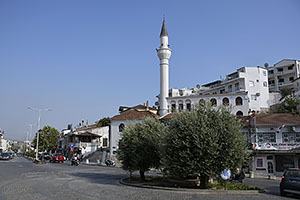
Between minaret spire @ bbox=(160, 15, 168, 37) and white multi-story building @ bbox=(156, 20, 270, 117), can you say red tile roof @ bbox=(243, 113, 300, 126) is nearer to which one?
white multi-story building @ bbox=(156, 20, 270, 117)

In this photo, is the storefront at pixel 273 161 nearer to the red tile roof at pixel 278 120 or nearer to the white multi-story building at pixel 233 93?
the red tile roof at pixel 278 120

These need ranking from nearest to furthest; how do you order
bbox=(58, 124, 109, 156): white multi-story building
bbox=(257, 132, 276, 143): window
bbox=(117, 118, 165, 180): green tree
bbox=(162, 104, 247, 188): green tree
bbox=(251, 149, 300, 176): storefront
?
bbox=(162, 104, 247, 188): green tree < bbox=(117, 118, 165, 180): green tree < bbox=(251, 149, 300, 176): storefront < bbox=(257, 132, 276, 143): window < bbox=(58, 124, 109, 156): white multi-story building

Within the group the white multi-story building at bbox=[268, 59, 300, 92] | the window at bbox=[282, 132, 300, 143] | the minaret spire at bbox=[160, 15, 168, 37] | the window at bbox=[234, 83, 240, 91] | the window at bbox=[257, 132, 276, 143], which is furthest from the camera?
the white multi-story building at bbox=[268, 59, 300, 92]

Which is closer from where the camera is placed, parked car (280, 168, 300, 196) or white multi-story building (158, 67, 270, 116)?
parked car (280, 168, 300, 196)

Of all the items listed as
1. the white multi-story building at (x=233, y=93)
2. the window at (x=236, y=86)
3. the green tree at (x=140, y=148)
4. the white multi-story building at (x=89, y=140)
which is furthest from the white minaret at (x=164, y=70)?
the green tree at (x=140, y=148)

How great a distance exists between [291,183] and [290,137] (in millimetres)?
21271

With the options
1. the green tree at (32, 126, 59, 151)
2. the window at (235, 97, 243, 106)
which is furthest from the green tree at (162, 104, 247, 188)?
the green tree at (32, 126, 59, 151)

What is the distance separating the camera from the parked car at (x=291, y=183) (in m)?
12.0

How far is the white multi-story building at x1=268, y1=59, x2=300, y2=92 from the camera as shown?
202 ft

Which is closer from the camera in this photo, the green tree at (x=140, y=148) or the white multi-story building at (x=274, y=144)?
the green tree at (x=140, y=148)

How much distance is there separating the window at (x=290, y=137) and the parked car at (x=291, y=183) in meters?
20.3

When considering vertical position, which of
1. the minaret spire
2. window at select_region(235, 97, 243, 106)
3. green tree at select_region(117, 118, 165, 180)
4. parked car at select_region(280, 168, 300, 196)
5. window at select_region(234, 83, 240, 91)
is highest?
the minaret spire

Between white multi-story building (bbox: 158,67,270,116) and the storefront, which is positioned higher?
white multi-story building (bbox: 158,67,270,116)

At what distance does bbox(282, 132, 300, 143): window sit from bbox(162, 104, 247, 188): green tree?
2056cm
